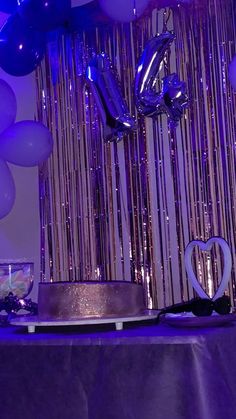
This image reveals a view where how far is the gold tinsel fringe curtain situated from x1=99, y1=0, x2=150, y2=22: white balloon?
20cm

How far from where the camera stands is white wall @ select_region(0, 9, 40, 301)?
2.63 meters

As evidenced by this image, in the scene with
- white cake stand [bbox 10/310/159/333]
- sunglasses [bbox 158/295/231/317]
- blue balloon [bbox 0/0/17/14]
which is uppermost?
blue balloon [bbox 0/0/17/14]

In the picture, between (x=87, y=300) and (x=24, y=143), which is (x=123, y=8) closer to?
(x=24, y=143)

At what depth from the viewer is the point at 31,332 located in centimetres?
139

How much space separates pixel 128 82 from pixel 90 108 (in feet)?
0.71

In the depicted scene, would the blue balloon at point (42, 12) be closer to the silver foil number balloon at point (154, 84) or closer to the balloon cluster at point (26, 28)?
the balloon cluster at point (26, 28)

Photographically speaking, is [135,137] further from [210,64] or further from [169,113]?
[210,64]

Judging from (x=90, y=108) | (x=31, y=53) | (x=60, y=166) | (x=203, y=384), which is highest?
(x=31, y=53)

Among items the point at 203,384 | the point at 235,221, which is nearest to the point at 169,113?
the point at 235,221

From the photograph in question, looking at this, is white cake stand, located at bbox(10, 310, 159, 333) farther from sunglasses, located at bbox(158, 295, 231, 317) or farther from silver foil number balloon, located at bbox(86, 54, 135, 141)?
silver foil number balloon, located at bbox(86, 54, 135, 141)

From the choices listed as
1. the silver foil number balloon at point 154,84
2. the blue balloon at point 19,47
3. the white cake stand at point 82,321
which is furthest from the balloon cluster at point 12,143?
the white cake stand at point 82,321

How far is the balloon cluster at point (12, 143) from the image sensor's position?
224cm

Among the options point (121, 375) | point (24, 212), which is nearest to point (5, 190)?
point (24, 212)

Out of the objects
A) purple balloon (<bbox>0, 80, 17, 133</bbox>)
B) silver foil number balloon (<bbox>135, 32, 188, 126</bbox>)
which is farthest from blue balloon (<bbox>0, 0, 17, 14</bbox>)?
silver foil number balloon (<bbox>135, 32, 188, 126</bbox>)
